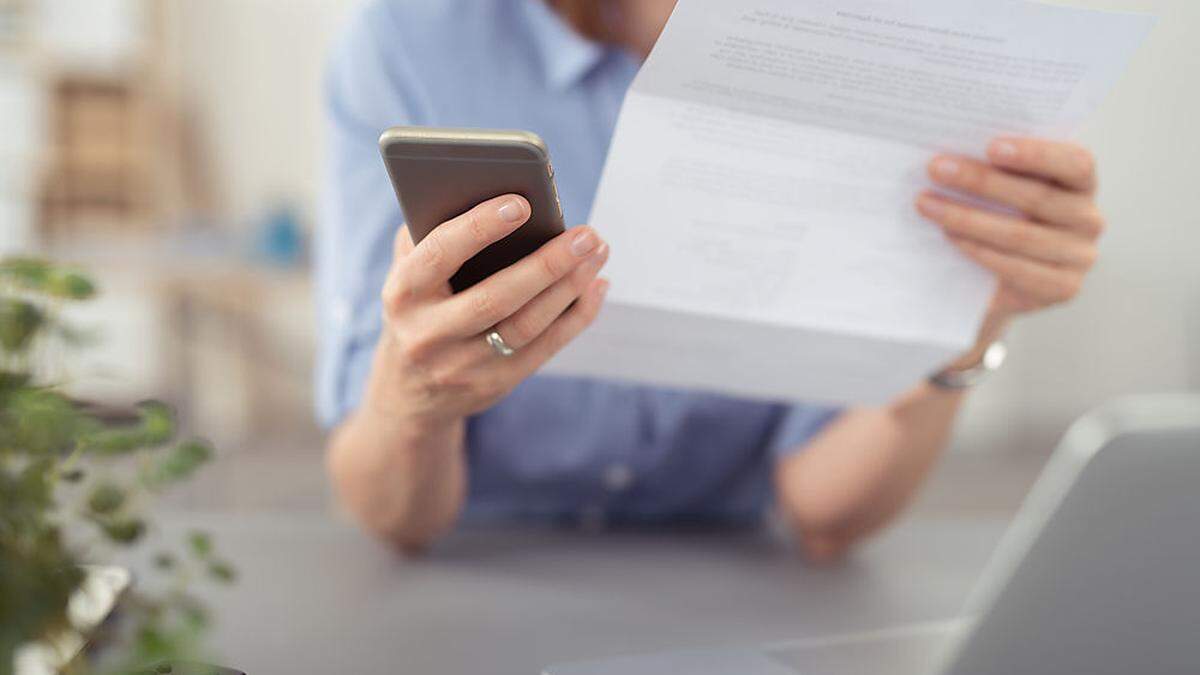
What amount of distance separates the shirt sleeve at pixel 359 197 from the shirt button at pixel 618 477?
258 millimetres

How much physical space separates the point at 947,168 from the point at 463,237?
0.33 m

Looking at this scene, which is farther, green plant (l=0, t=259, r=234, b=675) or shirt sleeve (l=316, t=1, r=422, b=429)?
shirt sleeve (l=316, t=1, r=422, b=429)

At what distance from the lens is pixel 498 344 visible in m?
0.64

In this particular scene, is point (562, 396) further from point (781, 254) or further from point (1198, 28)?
point (1198, 28)

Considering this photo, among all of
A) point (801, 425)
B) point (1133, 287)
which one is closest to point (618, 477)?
point (801, 425)

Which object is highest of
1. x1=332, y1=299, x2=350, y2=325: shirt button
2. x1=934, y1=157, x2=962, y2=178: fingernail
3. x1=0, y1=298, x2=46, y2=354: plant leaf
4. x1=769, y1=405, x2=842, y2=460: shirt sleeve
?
x1=0, y1=298, x2=46, y2=354: plant leaf

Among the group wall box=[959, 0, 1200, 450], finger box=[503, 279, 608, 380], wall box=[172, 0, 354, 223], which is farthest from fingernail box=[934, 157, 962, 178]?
wall box=[172, 0, 354, 223]

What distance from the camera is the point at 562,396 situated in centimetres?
108

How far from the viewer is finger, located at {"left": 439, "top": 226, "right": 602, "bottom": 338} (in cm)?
60

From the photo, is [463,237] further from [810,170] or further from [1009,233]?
[1009,233]

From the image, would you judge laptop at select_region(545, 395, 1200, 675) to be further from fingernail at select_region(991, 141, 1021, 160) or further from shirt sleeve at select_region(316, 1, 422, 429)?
shirt sleeve at select_region(316, 1, 422, 429)

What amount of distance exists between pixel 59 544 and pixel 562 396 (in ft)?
2.30

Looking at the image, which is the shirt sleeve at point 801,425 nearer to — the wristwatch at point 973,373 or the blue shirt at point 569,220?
the blue shirt at point 569,220

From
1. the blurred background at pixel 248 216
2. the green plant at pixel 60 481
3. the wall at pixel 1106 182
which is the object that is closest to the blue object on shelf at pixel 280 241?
the blurred background at pixel 248 216
